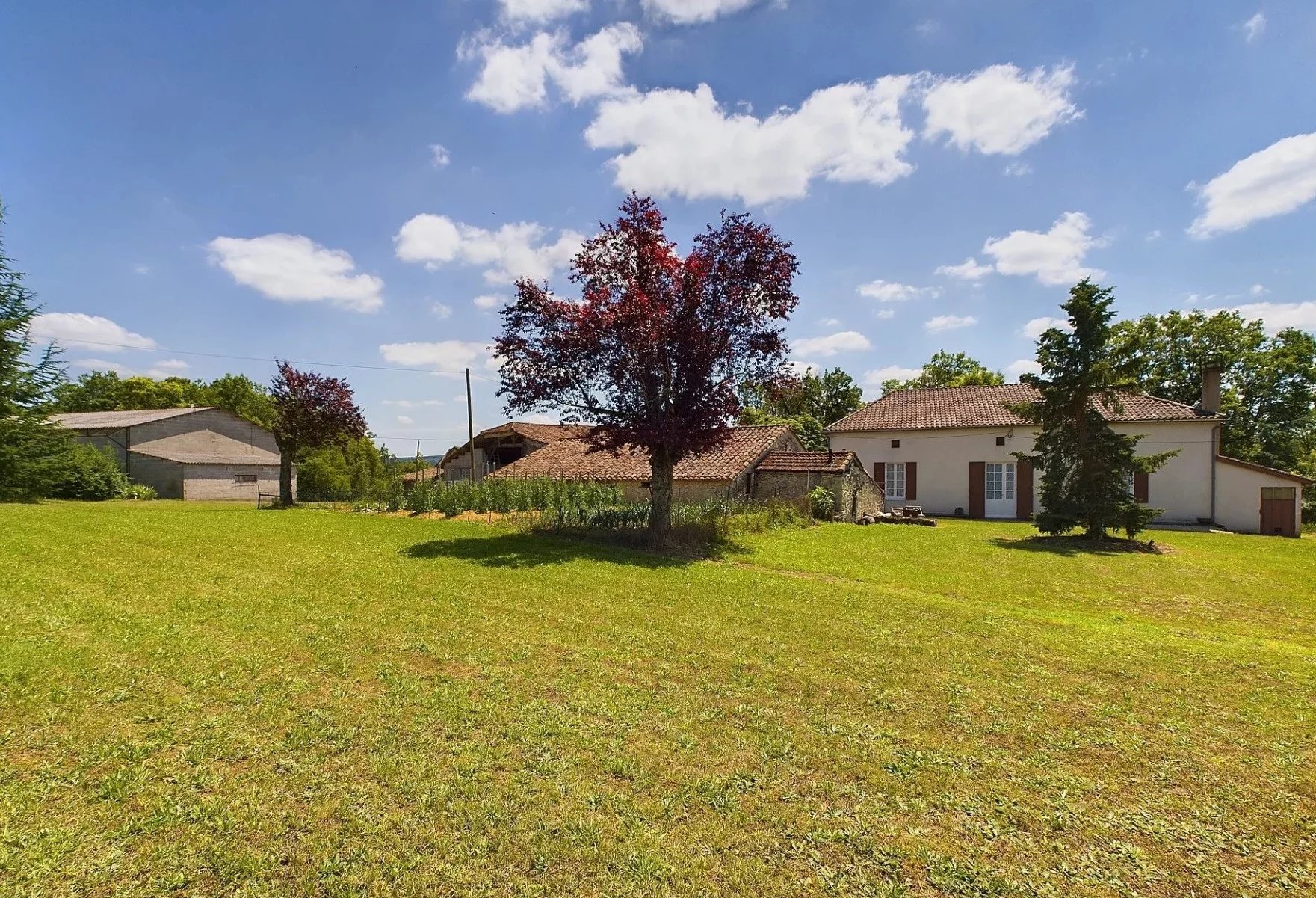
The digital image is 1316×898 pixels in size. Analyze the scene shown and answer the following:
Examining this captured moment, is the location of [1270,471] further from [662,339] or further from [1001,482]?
[662,339]

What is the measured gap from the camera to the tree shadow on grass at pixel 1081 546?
15.0 m

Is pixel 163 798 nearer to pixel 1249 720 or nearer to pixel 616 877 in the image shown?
pixel 616 877

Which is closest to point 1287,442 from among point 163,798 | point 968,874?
point 968,874

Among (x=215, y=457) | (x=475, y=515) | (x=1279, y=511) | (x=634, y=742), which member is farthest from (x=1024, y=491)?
(x=215, y=457)

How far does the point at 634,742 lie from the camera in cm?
416

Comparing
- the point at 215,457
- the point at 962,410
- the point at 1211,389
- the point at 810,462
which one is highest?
the point at 1211,389

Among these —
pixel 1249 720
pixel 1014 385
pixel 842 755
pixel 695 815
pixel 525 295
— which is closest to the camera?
pixel 695 815

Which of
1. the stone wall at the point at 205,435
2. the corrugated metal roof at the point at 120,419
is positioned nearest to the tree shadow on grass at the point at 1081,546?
the stone wall at the point at 205,435

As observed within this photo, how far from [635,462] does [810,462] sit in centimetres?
729

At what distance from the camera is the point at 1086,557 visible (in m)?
14.1

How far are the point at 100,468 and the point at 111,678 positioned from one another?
33842 mm

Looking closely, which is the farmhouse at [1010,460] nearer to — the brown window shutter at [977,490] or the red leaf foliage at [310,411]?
the brown window shutter at [977,490]

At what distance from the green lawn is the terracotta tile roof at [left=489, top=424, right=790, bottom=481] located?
42.2 ft

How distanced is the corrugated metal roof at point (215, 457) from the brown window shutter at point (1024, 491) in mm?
41380
